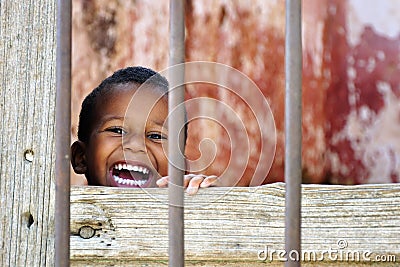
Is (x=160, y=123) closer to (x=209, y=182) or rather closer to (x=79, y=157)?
(x=79, y=157)

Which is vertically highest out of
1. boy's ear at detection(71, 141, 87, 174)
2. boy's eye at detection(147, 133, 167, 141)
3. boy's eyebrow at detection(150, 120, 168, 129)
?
boy's eyebrow at detection(150, 120, 168, 129)

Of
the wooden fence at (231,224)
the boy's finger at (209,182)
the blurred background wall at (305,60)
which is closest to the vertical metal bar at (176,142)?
the wooden fence at (231,224)

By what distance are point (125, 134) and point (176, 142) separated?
46.8 inches

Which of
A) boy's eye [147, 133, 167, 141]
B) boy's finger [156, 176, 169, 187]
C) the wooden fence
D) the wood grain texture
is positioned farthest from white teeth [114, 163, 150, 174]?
the wood grain texture

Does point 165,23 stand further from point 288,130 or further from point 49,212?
point 288,130

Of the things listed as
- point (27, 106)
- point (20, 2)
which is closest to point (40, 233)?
point (27, 106)

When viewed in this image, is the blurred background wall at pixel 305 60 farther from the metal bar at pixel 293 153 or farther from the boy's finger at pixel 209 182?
the metal bar at pixel 293 153

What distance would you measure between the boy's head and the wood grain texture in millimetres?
982

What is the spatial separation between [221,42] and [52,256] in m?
1.38

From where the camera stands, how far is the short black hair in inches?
81.6

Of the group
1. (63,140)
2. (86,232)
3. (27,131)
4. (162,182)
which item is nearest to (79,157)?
(162,182)

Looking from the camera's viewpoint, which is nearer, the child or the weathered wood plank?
the weathered wood plank

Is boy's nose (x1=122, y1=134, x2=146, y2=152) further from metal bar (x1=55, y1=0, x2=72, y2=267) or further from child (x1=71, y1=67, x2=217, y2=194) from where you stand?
metal bar (x1=55, y1=0, x2=72, y2=267)

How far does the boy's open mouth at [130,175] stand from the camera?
1.86 metres
